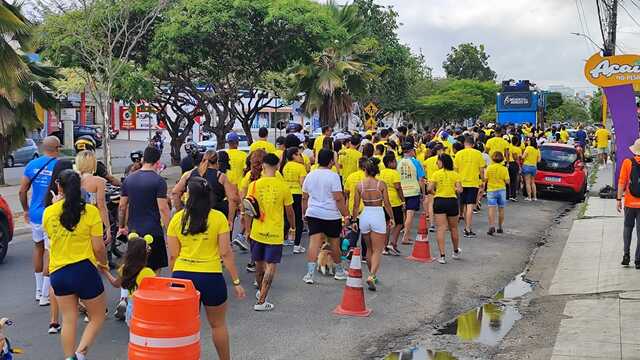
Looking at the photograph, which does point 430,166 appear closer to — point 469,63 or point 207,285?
point 207,285

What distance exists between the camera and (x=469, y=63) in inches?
3236

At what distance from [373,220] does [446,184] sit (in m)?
2.39

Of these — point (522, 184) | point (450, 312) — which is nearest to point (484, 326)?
point (450, 312)

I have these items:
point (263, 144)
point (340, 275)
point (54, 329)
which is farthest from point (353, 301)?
point (263, 144)

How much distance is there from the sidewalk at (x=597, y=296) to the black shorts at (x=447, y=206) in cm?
177

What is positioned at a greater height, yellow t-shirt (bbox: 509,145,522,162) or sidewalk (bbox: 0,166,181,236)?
yellow t-shirt (bbox: 509,145,522,162)

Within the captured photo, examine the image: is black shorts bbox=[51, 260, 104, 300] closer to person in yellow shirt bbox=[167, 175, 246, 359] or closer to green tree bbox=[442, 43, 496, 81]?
person in yellow shirt bbox=[167, 175, 246, 359]

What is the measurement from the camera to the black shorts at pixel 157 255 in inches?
299

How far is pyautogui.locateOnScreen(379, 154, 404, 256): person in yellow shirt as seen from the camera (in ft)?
35.6

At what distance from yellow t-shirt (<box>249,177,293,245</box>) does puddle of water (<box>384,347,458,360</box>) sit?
1.95 meters

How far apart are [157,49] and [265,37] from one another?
11.1ft

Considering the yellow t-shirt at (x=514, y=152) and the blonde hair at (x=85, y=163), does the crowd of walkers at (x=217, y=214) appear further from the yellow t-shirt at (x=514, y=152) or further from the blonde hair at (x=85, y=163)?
the yellow t-shirt at (x=514, y=152)

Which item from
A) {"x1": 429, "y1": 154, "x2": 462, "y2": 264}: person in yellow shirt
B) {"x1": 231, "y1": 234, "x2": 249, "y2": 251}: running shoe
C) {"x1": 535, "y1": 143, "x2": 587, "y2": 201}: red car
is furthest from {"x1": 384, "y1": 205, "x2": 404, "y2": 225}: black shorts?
{"x1": 535, "y1": 143, "x2": 587, "y2": 201}: red car

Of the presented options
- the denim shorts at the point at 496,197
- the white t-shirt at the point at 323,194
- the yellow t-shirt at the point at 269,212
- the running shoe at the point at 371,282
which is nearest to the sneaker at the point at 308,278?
the running shoe at the point at 371,282
